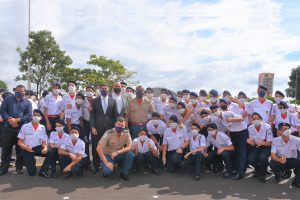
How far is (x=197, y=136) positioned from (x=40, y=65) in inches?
770

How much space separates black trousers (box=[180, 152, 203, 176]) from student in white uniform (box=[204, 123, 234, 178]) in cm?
25

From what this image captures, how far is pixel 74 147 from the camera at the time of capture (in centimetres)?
686

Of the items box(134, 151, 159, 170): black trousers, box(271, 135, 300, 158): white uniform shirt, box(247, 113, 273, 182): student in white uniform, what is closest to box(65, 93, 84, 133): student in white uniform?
box(134, 151, 159, 170): black trousers

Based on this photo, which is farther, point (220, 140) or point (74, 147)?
point (220, 140)

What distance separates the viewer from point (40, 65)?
24266 mm

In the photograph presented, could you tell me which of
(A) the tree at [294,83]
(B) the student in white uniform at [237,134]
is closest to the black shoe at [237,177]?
(B) the student in white uniform at [237,134]

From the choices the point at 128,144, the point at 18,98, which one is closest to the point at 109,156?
the point at 128,144

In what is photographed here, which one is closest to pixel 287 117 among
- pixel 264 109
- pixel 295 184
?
pixel 264 109

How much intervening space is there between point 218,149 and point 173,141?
1009mm

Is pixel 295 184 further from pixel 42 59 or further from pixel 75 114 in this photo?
pixel 42 59

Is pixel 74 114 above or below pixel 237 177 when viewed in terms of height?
above

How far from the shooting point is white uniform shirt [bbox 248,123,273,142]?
6.93 meters

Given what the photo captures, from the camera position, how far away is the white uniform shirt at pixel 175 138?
24.4ft

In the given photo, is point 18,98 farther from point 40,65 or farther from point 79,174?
point 40,65
